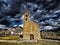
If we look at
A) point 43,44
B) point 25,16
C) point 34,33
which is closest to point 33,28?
point 34,33

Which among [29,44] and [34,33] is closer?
[29,44]

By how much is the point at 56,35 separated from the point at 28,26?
4214mm

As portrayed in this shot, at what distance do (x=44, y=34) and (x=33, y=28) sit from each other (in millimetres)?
2516

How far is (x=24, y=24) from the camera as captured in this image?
1986 centimetres

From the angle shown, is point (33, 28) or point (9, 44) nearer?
point (9, 44)

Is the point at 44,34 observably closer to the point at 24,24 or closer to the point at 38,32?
the point at 38,32

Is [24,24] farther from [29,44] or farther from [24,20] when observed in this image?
[29,44]

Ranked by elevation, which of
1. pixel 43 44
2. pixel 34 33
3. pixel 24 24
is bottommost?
pixel 43 44

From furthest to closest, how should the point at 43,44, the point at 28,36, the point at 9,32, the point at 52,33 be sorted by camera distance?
the point at 9,32 < the point at 52,33 < the point at 28,36 < the point at 43,44

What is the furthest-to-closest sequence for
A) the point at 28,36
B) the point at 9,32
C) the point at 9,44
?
the point at 9,32
the point at 28,36
the point at 9,44

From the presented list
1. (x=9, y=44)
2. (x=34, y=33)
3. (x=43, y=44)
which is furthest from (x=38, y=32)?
(x=9, y=44)

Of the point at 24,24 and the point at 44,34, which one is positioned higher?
the point at 24,24

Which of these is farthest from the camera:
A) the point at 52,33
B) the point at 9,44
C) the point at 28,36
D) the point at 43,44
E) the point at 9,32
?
the point at 9,32

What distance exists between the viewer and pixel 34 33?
19750mm
